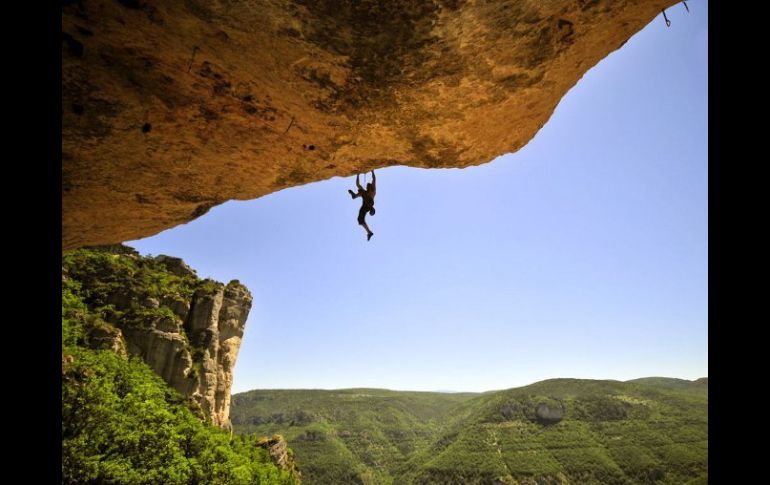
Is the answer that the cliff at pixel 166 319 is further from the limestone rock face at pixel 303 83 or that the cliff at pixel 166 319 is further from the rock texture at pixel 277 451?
the limestone rock face at pixel 303 83

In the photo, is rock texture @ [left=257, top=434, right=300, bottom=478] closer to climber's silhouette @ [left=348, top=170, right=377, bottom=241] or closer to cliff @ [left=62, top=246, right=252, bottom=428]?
cliff @ [left=62, top=246, right=252, bottom=428]

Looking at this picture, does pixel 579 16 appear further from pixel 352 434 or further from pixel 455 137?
pixel 352 434

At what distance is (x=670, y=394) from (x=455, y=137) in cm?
10262

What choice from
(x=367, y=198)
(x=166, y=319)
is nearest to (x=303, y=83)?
(x=367, y=198)

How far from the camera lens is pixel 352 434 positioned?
283ft

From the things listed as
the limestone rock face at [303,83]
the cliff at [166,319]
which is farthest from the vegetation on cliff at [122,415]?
the limestone rock face at [303,83]

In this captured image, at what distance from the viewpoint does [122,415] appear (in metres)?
19.8

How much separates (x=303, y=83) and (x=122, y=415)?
22.8 metres

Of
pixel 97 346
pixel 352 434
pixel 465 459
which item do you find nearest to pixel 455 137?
pixel 97 346

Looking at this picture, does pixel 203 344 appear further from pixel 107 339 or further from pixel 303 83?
pixel 303 83

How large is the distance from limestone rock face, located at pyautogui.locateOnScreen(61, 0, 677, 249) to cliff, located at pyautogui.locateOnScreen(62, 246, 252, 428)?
25.0 metres
